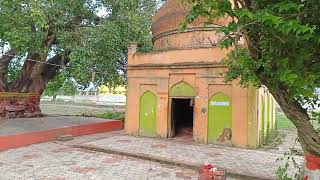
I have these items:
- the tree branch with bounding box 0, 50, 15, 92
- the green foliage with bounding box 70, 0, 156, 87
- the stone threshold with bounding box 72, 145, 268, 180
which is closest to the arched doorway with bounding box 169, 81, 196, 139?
the green foliage with bounding box 70, 0, 156, 87

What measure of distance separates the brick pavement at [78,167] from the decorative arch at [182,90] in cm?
388

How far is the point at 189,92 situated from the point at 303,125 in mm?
7988

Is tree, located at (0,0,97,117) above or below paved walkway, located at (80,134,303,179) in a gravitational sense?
above

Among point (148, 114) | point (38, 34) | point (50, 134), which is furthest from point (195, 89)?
point (38, 34)

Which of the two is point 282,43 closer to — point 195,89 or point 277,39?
point 277,39

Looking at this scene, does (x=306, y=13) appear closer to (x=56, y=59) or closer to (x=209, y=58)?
(x=209, y=58)

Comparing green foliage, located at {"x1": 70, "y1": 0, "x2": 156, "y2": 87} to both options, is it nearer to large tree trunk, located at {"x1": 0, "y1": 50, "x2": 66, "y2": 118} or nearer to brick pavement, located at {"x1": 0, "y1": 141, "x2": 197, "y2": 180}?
brick pavement, located at {"x1": 0, "y1": 141, "x2": 197, "y2": 180}

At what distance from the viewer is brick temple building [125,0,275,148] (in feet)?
38.2

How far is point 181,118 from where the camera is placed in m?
15.7

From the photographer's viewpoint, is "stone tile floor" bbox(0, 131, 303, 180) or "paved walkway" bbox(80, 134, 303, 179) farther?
"paved walkway" bbox(80, 134, 303, 179)

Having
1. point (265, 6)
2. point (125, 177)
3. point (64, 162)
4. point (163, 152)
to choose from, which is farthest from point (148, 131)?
point (265, 6)

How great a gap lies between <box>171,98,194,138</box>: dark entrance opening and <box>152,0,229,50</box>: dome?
235cm

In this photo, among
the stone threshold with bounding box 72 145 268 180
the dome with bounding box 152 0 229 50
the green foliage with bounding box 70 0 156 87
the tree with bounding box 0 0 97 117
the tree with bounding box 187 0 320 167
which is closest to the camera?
the tree with bounding box 187 0 320 167

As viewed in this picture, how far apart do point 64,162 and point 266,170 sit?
5.37 meters
